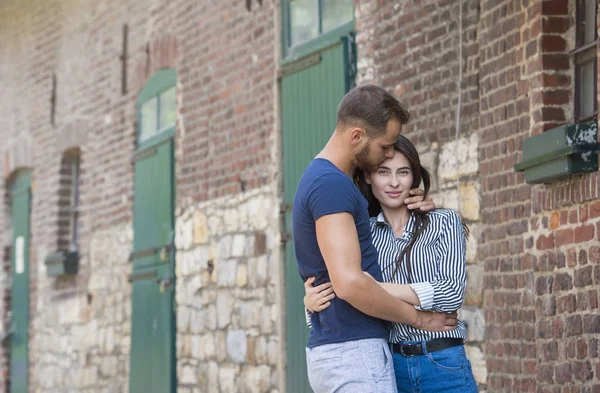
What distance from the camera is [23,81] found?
13758mm

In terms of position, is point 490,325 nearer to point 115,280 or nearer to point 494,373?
point 494,373

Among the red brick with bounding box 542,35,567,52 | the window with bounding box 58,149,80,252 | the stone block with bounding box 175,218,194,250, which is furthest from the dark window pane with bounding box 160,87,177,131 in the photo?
the red brick with bounding box 542,35,567,52

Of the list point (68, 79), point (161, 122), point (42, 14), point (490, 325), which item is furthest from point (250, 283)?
point (42, 14)

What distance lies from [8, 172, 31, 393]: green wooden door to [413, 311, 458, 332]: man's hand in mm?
10291

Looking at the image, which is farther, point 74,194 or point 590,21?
point 74,194

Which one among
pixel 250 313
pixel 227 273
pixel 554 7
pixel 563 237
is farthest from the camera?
pixel 227 273

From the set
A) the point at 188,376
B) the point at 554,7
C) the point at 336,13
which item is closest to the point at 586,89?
the point at 554,7

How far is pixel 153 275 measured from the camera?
400 inches

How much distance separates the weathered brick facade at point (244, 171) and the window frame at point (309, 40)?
8cm

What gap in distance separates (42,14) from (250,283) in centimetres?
586

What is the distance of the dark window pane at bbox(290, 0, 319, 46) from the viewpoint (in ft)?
26.1

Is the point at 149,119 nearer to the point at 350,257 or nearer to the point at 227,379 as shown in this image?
the point at 227,379

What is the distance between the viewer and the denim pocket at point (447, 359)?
375cm

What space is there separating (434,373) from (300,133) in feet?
14.2
